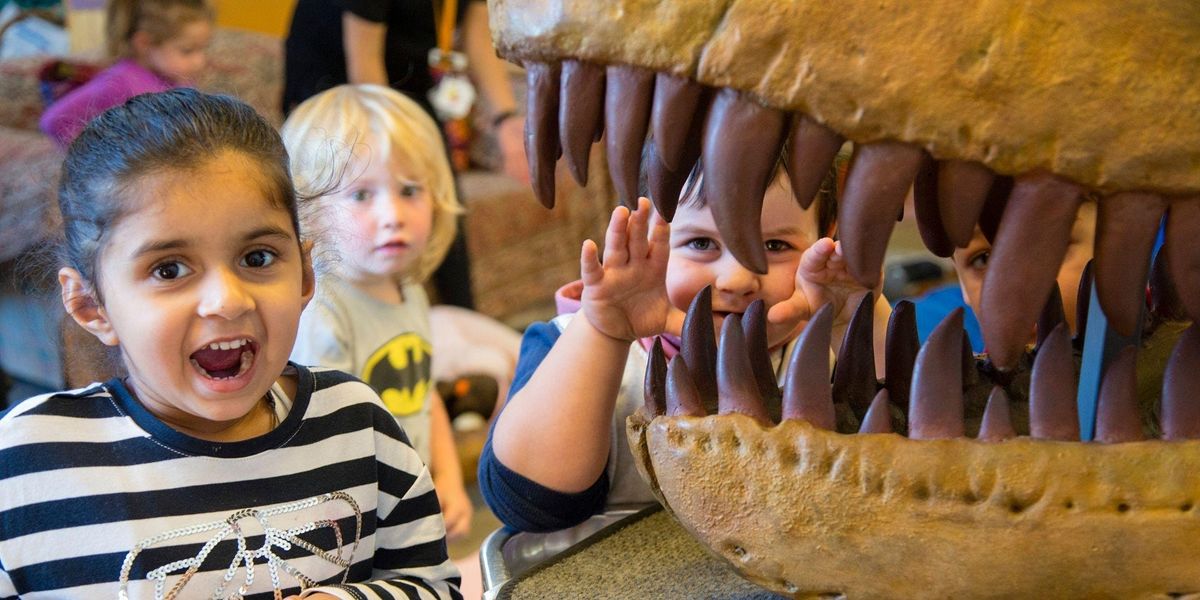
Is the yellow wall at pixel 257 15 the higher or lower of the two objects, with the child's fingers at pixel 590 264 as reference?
higher

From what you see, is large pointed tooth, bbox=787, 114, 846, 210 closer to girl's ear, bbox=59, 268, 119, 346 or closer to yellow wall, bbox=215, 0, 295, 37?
girl's ear, bbox=59, 268, 119, 346

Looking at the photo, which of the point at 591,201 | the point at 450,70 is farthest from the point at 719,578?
the point at 591,201

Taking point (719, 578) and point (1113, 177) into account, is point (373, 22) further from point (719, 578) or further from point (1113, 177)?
point (1113, 177)

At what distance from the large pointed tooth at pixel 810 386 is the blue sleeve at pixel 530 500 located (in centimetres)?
42

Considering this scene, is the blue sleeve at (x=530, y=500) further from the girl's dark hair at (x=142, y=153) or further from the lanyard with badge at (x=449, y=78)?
the lanyard with badge at (x=449, y=78)

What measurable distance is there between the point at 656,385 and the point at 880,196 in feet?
0.75

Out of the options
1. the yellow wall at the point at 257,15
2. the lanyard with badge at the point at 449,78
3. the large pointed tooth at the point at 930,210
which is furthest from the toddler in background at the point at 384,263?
the yellow wall at the point at 257,15

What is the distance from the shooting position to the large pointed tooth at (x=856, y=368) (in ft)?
2.79

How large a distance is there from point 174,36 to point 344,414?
8.27 feet

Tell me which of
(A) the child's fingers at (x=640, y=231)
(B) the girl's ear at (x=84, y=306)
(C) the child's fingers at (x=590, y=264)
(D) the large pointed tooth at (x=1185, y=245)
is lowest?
(B) the girl's ear at (x=84, y=306)

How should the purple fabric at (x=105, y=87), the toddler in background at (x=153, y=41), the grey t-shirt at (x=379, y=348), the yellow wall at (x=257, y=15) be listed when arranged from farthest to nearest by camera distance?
the yellow wall at (x=257, y=15) < the toddler in background at (x=153, y=41) < the purple fabric at (x=105, y=87) < the grey t-shirt at (x=379, y=348)

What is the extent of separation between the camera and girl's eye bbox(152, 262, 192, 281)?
38.9 inches

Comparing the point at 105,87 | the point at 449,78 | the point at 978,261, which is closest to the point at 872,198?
the point at 978,261

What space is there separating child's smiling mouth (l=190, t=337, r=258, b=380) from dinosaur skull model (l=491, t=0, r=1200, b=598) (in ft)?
1.31
